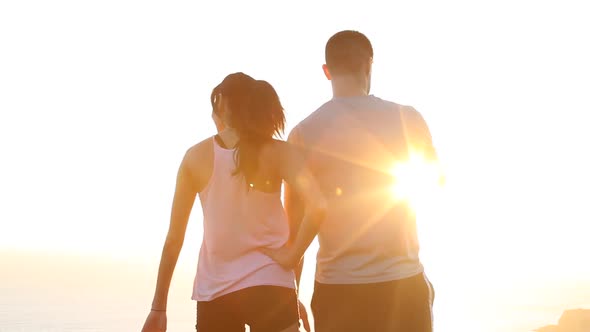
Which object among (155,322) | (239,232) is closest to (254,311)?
(239,232)

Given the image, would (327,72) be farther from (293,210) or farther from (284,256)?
(284,256)

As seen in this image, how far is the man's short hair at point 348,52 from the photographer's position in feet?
14.9

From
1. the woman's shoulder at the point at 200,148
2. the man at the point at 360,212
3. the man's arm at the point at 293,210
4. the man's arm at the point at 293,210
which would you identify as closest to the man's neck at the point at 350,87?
the man at the point at 360,212

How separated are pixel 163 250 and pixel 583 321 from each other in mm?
129263

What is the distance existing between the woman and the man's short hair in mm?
572

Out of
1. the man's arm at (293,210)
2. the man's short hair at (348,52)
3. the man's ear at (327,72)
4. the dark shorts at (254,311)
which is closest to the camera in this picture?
the dark shorts at (254,311)

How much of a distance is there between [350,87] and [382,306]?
1540 mm

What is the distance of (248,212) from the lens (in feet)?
13.9

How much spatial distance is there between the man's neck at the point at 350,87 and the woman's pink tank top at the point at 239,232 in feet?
2.92

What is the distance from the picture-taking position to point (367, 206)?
4.33 meters

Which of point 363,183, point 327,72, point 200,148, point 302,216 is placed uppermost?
point 327,72

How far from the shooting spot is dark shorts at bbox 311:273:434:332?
4.29 metres

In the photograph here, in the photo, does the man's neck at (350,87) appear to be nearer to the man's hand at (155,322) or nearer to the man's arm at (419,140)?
the man's arm at (419,140)

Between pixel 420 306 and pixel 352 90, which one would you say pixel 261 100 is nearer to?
pixel 352 90
